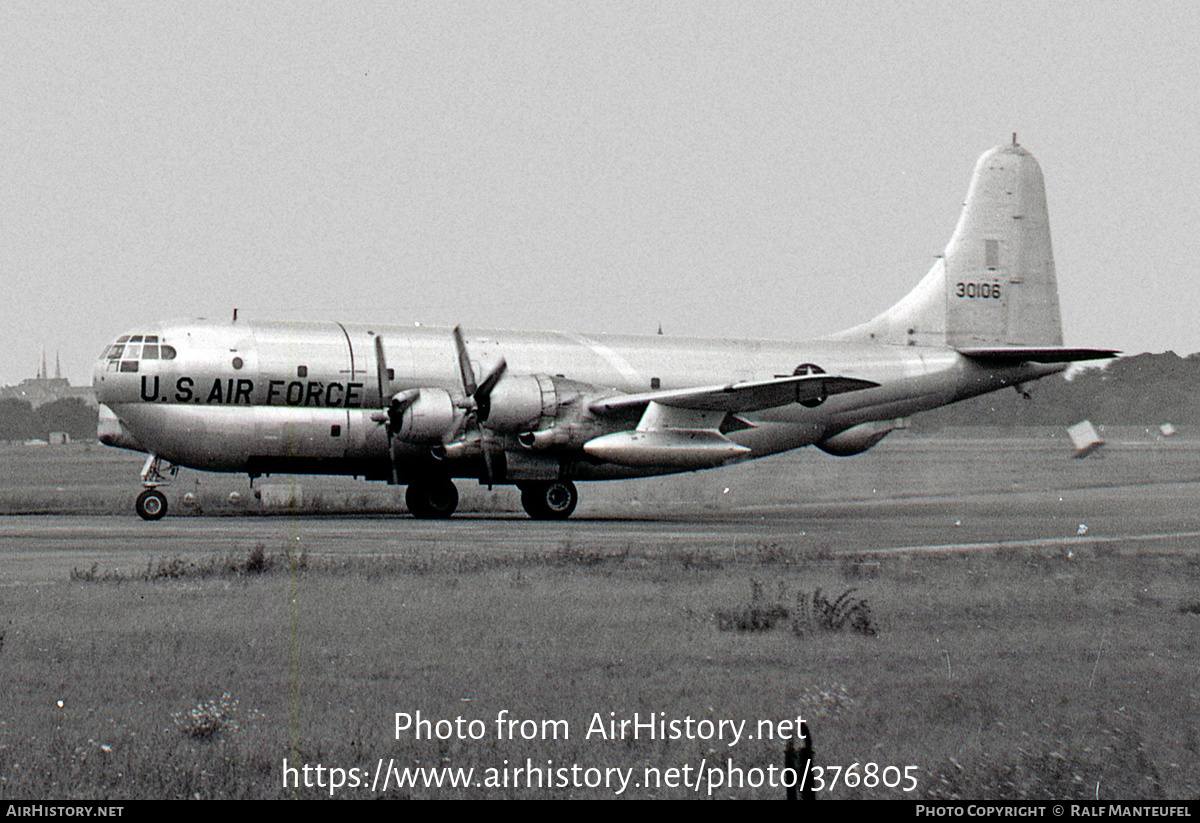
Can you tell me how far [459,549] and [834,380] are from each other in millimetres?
11824

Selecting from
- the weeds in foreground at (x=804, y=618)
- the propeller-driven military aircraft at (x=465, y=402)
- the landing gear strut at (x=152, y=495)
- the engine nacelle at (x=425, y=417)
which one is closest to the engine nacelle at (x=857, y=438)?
the propeller-driven military aircraft at (x=465, y=402)

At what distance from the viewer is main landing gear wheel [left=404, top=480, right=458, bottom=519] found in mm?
33656

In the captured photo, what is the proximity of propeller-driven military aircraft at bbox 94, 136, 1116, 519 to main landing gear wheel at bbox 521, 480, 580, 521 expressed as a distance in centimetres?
3

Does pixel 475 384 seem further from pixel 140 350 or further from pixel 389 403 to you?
pixel 140 350

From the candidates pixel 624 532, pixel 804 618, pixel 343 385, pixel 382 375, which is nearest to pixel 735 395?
pixel 624 532

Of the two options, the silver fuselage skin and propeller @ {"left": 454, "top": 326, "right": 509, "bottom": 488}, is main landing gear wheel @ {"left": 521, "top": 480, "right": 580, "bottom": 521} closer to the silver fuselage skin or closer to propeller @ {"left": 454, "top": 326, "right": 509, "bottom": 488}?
the silver fuselage skin

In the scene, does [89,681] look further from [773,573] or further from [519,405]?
[519,405]

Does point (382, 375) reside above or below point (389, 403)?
above

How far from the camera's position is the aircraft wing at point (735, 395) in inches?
1238

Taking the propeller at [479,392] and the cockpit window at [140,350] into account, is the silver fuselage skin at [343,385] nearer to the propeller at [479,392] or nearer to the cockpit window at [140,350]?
the cockpit window at [140,350]

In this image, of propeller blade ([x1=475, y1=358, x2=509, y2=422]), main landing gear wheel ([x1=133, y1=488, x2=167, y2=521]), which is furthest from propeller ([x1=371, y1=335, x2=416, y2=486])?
main landing gear wheel ([x1=133, y1=488, x2=167, y2=521])

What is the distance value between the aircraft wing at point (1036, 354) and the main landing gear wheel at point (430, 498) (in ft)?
50.1

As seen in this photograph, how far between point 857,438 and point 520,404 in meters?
11.5

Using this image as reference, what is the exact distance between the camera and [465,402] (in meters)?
30.9
